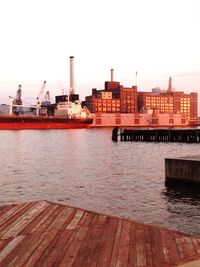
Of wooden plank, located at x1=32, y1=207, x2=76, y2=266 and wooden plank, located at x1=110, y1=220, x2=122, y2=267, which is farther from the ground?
wooden plank, located at x1=110, y1=220, x2=122, y2=267

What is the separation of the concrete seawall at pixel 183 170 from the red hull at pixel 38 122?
14695 cm

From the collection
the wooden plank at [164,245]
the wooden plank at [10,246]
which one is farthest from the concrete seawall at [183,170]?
the wooden plank at [10,246]

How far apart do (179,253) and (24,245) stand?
3468 millimetres

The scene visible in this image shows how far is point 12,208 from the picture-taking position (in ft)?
42.2

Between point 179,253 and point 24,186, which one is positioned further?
point 24,186

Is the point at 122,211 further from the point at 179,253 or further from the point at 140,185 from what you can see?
the point at 179,253

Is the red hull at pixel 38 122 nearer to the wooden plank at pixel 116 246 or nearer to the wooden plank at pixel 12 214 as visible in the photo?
the wooden plank at pixel 12 214

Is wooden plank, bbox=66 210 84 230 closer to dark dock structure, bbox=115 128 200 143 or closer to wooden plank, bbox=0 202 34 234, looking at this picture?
wooden plank, bbox=0 202 34 234

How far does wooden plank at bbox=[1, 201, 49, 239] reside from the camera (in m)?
9.86

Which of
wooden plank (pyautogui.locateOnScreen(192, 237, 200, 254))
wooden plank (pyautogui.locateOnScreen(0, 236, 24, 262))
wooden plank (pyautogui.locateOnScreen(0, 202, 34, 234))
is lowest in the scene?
wooden plank (pyautogui.locateOnScreen(0, 202, 34, 234))

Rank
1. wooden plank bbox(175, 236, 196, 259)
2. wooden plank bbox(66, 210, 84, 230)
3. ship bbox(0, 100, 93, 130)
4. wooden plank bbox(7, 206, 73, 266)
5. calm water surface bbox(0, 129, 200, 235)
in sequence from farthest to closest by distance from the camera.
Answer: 1. ship bbox(0, 100, 93, 130)
2. calm water surface bbox(0, 129, 200, 235)
3. wooden plank bbox(66, 210, 84, 230)
4. wooden plank bbox(175, 236, 196, 259)
5. wooden plank bbox(7, 206, 73, 266)

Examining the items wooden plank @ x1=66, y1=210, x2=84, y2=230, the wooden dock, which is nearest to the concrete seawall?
wooden plank @ x1=66, y1=210, x2=84, y2=230

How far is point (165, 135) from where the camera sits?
7956 cm

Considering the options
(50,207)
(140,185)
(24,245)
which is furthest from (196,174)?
(24,245)
